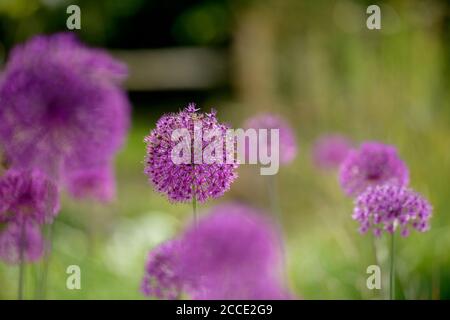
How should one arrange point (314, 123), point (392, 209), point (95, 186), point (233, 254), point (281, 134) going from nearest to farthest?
point (233, 254) → point (392, 209) → point (281, 134) → point (95, 186) → point (314, 123)

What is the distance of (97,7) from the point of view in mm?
6184

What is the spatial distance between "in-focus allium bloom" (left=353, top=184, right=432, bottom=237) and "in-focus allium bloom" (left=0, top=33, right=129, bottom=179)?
47cm

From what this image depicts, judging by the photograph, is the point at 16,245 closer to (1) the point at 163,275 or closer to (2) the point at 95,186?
(1) the point at 163,275

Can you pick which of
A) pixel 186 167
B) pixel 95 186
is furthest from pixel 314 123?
pixel 186 167

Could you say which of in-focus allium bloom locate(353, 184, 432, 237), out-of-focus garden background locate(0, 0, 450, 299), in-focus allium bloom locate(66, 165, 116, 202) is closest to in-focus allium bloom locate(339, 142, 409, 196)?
in-focus allium bloom locate(353, 184, 432, 237)

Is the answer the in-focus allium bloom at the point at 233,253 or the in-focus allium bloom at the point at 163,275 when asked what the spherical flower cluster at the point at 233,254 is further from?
the in-focus allium bloom at the point at 163,275

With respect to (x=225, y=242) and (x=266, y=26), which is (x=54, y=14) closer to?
(x=266, y=26)

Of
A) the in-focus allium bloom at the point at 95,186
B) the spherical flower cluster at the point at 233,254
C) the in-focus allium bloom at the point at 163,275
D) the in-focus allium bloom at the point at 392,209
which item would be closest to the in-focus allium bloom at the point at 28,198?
the in-focus allium bloom at the point at 163,275

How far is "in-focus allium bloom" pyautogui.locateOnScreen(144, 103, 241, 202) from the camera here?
93 centimetres

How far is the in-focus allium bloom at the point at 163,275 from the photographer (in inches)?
40.1

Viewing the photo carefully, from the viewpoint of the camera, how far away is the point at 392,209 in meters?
1.07

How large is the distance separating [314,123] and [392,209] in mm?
3183
